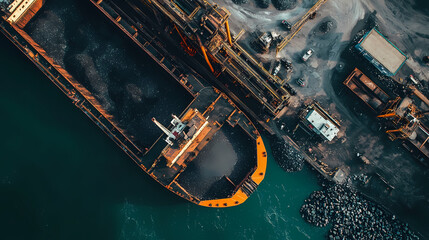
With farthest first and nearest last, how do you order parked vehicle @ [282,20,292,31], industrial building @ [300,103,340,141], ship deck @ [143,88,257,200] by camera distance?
parked vehicle @ [282,20,292,31], industrial building @ [300,103,340,141], ship deck @ [143,88,257,200]

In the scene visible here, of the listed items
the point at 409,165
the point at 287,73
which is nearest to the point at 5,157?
the point at 287,73

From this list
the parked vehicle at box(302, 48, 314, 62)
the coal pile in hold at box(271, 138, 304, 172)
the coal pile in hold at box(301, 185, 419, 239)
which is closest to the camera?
the coal pile in hold at box(301, 185, 419, 239)

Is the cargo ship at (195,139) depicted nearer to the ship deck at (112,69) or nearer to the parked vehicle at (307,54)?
the ship deck at (112,69)

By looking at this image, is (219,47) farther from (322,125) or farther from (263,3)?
(322,125)

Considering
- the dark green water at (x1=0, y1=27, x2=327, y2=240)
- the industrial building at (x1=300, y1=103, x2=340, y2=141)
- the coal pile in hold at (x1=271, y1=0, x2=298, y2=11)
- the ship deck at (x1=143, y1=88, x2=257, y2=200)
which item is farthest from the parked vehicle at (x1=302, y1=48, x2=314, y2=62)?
the dark green water at (x1=0, y1=27, x2=327, y2=240)

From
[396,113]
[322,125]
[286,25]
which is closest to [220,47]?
[286,25]

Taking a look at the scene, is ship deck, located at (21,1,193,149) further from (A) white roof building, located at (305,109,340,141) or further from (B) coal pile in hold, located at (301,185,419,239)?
(B) coal pile in hold, located at (301,185,419,239)

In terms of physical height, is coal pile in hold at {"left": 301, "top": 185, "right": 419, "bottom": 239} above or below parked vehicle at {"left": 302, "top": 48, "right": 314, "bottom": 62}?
below
